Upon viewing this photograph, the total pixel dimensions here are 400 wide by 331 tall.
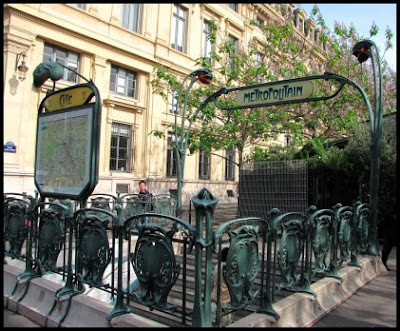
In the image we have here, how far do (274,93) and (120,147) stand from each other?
47.3 ft

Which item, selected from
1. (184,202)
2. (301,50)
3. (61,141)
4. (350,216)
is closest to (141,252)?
(61,141)

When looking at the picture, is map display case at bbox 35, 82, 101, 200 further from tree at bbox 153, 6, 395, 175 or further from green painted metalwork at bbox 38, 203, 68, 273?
tree at bbox 153, 6, 395, 175

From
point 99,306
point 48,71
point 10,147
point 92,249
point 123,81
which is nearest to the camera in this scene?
point 99,306

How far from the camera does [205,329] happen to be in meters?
3.18

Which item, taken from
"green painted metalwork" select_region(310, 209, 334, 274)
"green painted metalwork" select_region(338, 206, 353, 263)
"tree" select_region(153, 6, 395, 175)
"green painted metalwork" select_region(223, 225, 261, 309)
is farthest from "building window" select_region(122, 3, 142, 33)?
"green painted metalwork" select_region(223, 225, 261, 309)

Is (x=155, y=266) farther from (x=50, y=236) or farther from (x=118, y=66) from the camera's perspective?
(x=118, y=66)

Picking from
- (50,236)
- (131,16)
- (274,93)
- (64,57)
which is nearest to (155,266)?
(50,236)

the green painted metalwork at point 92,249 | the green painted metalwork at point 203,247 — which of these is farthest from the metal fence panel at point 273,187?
the green painted metalwork at point 203,247

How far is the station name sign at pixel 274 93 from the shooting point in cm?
679

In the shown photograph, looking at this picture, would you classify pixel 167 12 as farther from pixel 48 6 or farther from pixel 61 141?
pixel 61 141

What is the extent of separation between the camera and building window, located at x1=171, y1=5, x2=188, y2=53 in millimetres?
23250

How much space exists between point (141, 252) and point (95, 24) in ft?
57.1

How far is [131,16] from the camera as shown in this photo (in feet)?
69.1

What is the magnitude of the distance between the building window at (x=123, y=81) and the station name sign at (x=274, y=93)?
1356 cm
